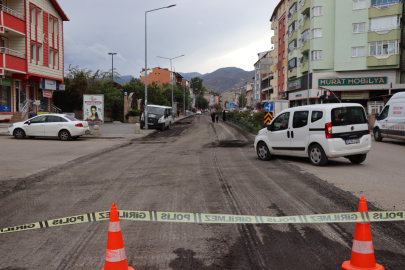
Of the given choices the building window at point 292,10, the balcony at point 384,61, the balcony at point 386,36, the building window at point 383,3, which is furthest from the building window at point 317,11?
the building window at point 292,10

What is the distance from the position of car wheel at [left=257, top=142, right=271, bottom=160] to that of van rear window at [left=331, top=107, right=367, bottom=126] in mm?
2659

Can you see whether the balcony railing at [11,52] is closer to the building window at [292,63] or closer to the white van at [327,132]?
the white van at [327,132]

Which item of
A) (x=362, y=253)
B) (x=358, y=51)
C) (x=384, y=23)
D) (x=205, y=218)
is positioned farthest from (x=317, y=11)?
(x=362, y=253)

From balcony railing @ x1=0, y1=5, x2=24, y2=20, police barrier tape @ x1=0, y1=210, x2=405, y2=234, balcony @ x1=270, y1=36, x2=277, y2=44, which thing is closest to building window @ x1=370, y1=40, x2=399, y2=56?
balcony @ x1=270, y1=36, x2=277, y2=44

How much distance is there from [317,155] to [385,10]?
4023 cm

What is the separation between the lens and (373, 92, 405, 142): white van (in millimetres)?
18953

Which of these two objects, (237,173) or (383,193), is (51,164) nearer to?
(237,173)

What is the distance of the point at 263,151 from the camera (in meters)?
12.5

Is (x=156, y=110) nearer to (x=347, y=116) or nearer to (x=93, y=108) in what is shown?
(x=93, y=108)

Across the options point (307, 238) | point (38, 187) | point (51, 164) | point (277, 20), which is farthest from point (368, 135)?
point (277, 20)

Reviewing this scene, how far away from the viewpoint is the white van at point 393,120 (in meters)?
19.0

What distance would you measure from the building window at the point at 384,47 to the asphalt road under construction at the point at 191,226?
40.3m

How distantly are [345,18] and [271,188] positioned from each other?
44.3 m

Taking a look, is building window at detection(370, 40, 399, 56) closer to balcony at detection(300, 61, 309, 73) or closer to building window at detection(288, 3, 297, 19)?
balcony at detection(300, 61, 309, 73)
